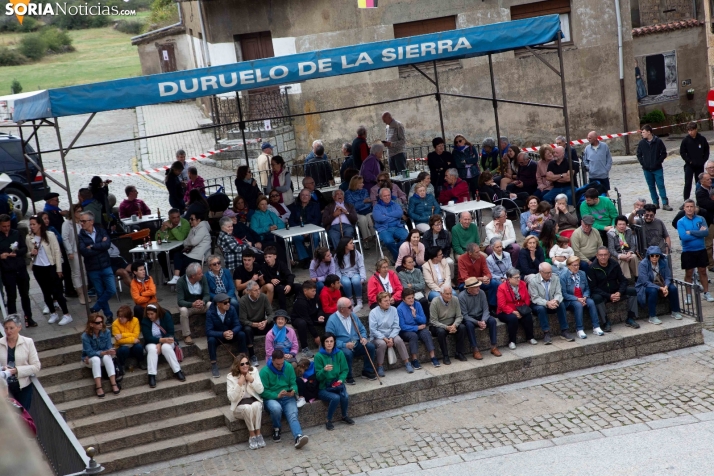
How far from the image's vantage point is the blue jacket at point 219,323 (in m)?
11.4

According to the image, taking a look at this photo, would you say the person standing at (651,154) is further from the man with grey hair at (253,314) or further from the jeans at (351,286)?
the man with grey hair at (253,314)

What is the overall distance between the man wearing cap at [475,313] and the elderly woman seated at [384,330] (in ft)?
3.21

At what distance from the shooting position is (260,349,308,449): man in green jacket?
1043cm

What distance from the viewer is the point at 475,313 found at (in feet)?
39.7

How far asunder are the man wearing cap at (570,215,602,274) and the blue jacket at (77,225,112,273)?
6.89 metres

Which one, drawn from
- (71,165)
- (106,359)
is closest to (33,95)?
(106,359)

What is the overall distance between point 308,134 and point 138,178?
204 inches

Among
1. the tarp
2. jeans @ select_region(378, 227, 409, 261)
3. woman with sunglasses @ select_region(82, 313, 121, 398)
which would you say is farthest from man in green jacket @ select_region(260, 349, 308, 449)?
jeans @ select_region(378, 227, 409, 261)

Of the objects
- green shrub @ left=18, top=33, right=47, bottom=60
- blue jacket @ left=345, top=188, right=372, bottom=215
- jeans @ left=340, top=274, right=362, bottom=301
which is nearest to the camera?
jeans @ left=340, top=274, right=362, bottom=301

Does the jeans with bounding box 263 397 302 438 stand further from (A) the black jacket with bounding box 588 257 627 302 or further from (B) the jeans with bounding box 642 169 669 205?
(B) the jeans with bounding box 642 169 669 205

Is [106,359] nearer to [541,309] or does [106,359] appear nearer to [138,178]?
[541,309]

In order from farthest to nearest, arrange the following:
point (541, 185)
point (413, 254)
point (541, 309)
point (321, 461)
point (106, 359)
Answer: point (541, 185) → point (413, 254) → point (541, 309) → point (106, 359) → point (321, 461)

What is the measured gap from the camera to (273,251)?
1236 cm

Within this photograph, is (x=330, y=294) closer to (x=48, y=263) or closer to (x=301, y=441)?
(x=301, y=441)
